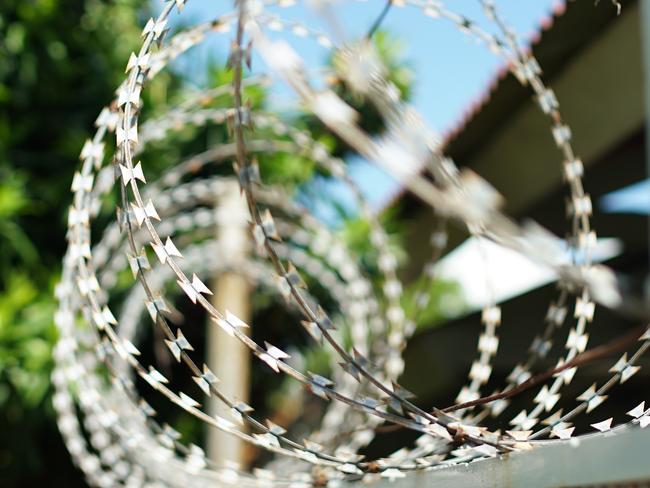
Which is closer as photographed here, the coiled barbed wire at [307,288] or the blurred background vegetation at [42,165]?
the coiled barbed wire at [307,288]

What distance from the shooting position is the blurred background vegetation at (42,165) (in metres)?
6.19

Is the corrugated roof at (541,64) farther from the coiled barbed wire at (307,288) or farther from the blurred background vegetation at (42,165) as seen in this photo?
the coiled barbed wire at (307,288)

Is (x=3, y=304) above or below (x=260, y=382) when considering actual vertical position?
below

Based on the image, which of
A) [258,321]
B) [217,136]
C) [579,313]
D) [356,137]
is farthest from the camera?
[258,321]

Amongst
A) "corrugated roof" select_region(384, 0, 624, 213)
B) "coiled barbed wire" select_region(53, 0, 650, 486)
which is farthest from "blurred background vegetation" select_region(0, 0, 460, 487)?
"coiled barbed wire" select_region(53, 0, 650, 486)

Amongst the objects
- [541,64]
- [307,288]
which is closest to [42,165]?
[541,64]

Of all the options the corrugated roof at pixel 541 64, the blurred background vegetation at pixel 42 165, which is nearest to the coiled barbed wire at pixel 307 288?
the corrugated roof at pixel 541 64

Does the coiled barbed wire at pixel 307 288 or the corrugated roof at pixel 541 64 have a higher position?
the corrugated roof at pixel 541 64

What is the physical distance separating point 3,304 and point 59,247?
43.6 inches

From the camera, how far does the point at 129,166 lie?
5.82ft

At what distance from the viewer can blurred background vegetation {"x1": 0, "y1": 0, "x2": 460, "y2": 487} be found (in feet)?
20.3

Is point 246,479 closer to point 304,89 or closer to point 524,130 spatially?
point 304,89

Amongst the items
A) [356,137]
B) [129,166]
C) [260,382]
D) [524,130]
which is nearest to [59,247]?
[260,382]

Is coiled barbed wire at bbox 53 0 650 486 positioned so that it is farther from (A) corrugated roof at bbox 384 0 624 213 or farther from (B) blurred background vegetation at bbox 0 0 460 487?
(B) blurred background vegetation at bbox 0 0 460 487
